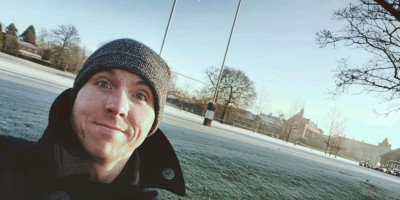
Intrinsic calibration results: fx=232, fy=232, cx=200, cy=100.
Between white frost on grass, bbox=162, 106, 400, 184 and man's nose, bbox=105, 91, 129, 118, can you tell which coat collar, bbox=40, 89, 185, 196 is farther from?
white frost on grass, bbox=162, 106, 400, 184

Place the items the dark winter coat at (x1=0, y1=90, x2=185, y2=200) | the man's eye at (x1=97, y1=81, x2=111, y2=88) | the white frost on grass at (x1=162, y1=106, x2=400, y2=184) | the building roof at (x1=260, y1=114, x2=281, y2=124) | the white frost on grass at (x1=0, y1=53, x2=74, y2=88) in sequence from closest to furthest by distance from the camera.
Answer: the dark winter coat at (x1=0, y1=90, x2=185, y2=200), the man's eye at (x1=97, y1=81, x2=111, y2=88), the white frost on grass at (x1=162, y1=106, x2=400, y2=184), the white frost on grass at (x1=0, y1=53, x2=74, y2=88), the building roof at (x1=260, y1=114, x2=281, y2=124)

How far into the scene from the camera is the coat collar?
0.93 metres

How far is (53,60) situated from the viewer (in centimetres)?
5572

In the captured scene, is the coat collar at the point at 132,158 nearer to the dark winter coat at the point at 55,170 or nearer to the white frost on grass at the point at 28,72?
the dark winter coat at the point at 55,170

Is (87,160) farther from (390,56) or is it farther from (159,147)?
(390,56)

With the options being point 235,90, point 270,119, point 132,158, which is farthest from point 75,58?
point 132,158

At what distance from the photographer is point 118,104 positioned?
985 millimetres

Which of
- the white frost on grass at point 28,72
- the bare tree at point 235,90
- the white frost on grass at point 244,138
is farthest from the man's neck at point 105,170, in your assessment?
the bare tree at point 235,90

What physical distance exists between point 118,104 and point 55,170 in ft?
1.12

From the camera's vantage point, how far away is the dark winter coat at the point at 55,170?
32.1 inches

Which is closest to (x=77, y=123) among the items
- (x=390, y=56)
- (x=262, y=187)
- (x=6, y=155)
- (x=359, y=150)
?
(x=6, y=155)

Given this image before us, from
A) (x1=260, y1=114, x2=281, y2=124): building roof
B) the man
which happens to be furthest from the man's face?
(x1=260, y1=114, x2=281, y2=124): building roof

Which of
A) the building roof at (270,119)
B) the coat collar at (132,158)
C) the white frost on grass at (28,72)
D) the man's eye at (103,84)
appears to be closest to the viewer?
the coat collar at (132,158)

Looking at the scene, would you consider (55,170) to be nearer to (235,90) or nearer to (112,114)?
(112,114)
